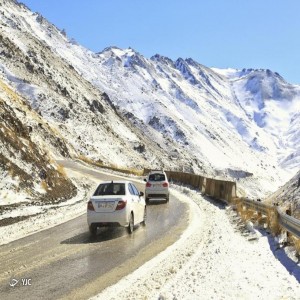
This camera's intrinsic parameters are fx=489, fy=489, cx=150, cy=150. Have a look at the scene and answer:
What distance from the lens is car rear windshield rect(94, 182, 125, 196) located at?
585 inches

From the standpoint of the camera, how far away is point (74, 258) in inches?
424

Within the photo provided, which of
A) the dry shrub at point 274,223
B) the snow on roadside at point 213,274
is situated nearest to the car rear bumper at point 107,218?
the snow on roadside at point 213,274

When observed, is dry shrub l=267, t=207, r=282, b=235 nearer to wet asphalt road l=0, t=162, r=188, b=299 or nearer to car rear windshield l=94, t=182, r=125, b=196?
wet asphalt road l=0, t=162, r=188, b=299

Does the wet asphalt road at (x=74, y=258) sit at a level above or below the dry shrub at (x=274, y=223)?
below

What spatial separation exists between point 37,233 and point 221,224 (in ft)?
21.0

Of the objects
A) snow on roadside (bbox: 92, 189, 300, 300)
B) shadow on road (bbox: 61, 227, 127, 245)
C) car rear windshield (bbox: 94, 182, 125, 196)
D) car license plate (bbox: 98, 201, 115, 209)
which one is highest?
car rear windshield (bbox: 94, 182, 125, 196)

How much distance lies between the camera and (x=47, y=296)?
7.79 m

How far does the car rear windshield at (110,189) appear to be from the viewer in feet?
48.8

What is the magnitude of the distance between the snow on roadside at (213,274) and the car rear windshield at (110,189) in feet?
8.30

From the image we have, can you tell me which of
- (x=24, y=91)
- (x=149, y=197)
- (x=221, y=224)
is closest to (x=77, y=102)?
(x=24, y=91)

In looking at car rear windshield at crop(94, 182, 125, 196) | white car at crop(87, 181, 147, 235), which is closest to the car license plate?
white car at crop(87, 181, 147, 235)

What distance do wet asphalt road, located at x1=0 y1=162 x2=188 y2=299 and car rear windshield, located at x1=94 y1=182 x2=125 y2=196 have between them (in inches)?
47.4

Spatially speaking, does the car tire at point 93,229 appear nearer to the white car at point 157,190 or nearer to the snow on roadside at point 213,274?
the snow on roadside at point 213,274

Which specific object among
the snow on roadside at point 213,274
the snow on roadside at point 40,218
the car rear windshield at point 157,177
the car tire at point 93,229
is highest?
the car rear windshield at point 157,177
